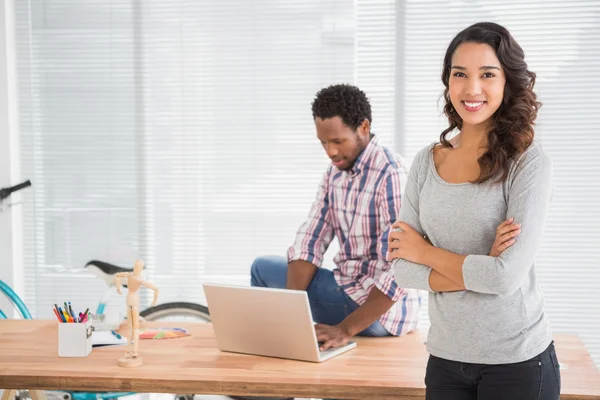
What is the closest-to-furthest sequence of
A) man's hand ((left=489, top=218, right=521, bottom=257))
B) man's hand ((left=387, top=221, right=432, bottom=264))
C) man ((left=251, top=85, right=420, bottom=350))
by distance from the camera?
man's hand ((left=489, top=218, right=521, bottom=257)) < man's hand ((left=387, top=221, right=432, bottom=264)) < man ((left=251, top=85, right=420, bottom=350))

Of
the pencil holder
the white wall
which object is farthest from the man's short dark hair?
the white wall

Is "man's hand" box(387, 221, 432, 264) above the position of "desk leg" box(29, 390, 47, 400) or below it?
above

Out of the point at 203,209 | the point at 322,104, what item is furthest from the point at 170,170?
the point at 322,104

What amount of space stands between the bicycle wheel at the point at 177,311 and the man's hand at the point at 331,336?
3.80 feet

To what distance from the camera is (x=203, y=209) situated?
12.9 ft

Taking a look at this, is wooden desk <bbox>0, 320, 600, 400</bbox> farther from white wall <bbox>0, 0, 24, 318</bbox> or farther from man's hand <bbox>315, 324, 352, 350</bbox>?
white wall <bbox>0, 0, 24, 318</bbox>

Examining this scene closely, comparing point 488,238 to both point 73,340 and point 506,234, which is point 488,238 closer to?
point 506,234

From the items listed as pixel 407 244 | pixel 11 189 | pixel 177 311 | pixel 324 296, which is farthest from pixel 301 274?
pixel 11 189

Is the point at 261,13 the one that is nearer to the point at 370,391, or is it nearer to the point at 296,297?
the point at 296,297

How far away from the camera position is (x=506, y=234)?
1.61 meters

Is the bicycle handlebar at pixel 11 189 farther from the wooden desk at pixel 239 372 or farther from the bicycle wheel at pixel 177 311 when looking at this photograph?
the wooden desk at pixel 239 372

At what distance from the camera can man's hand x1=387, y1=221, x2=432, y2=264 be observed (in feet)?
5.83

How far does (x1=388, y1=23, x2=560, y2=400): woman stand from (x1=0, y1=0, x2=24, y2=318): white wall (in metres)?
2.88

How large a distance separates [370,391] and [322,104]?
3.87ft
